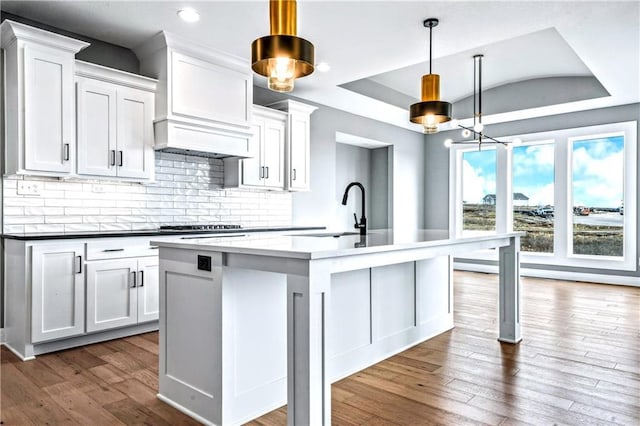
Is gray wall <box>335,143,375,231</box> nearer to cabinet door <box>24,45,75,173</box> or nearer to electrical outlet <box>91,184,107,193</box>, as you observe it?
electrical outlet <box>91,184,107,193</box>

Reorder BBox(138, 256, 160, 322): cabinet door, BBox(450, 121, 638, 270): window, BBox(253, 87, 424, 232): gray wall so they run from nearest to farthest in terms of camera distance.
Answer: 1. BBox(138, 256, 160, 322): cabinet door
2. BBox(253, 87, 424, 232): gray wall
3. BBox(450, 121, 638, 270): window

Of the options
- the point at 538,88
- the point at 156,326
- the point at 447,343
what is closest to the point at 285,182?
the point at 156,326

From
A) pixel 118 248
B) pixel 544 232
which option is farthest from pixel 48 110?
pixel 544 232

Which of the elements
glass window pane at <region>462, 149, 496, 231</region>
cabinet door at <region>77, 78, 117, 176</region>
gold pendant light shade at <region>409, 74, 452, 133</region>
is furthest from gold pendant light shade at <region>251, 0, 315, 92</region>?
glass window pane at <region>462, 149, 496, 231</region>

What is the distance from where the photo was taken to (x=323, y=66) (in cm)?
453

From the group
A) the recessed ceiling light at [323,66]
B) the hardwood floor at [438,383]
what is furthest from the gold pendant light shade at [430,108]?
the hardwood floor at [438,383]

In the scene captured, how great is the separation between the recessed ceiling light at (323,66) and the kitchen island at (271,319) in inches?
97.2

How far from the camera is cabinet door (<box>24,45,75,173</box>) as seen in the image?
3.15 metres

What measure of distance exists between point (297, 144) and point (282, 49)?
3451 millimetres

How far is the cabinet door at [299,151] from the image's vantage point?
5.23 metres

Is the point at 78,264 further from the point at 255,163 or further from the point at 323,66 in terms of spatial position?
the point at 323,66

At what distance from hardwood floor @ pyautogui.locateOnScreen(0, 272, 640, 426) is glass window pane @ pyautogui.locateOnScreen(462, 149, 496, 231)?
3.91 m

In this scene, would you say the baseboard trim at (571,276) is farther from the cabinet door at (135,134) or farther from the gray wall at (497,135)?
the cabinet door at (135,134)

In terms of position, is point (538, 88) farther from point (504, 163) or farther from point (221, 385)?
point (221, 385)
